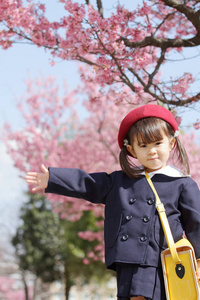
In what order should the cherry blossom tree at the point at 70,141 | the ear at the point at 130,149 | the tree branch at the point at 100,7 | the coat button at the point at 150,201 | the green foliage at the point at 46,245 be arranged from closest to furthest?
the coat button at the point at 150,201
the ear at the point at 130,149
the tree branch at the point at 100,7
the cherry blossom tree at the point at 70,141
the green foliage at the point at 46,245

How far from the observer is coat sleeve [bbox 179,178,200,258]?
7.44ft

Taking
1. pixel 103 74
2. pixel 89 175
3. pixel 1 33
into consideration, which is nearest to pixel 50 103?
pixel 1 33

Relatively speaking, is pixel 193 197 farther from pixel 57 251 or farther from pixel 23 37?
pixel 57 251

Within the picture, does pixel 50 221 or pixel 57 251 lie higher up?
pixel 50 221

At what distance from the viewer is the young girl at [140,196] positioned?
216cm

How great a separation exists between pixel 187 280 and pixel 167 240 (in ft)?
0.78

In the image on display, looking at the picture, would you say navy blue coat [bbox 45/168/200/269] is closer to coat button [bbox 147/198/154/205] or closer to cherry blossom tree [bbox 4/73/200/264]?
coat button [bbox 147/198/154/205]

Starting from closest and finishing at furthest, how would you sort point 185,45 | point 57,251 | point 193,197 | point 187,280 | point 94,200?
point 187,280 → point 193,197 → point 94,200 → point 185,45 → point 57,251

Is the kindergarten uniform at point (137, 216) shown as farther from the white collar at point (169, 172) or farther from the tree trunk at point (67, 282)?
the tree trunk at point (67, 282)

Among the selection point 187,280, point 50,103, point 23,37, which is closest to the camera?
point 187,280

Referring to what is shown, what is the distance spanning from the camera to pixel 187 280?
207 centimetres

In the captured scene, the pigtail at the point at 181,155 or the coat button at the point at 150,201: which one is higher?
the pigtail at the point at 181,155

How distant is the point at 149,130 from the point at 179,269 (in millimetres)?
838

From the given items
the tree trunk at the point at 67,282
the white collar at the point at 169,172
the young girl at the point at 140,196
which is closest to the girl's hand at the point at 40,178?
the young girl at the point at 140,196
